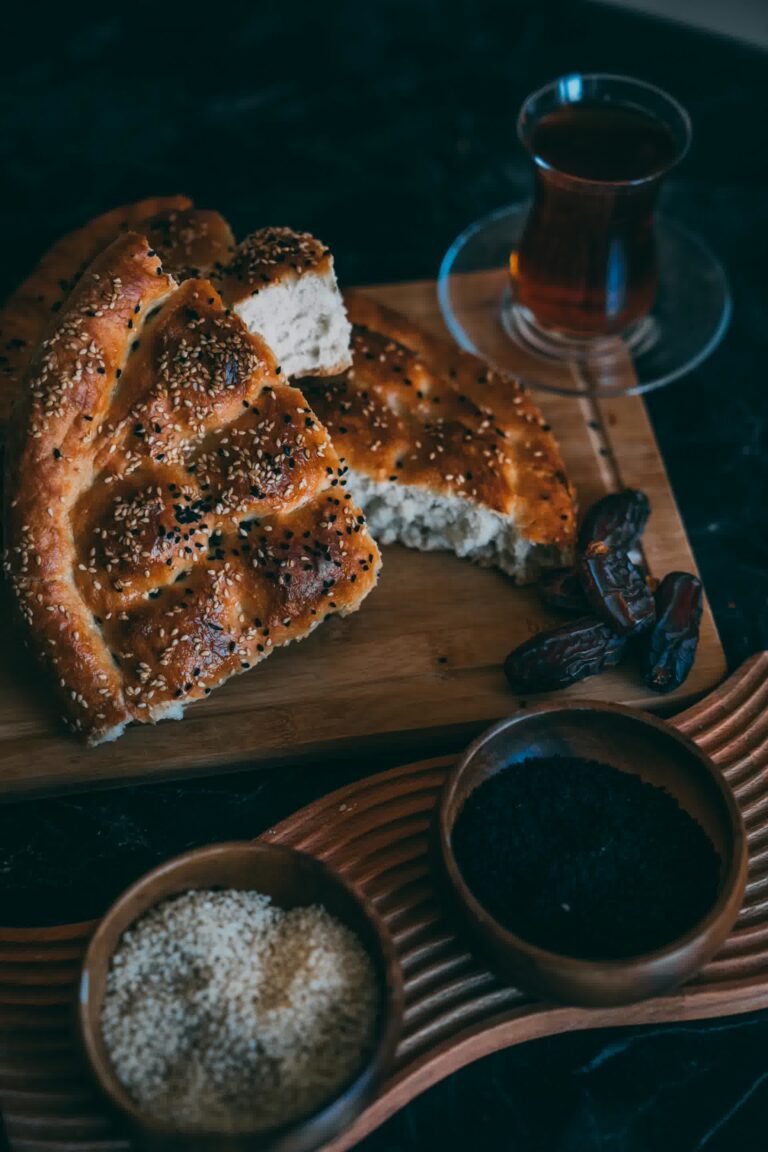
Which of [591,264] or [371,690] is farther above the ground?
[591,264]

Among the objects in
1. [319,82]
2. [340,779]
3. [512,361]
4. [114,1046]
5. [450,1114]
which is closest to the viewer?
[114,1046]

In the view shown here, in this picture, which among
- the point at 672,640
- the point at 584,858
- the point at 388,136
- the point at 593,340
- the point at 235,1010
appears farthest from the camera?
the point at 388,136

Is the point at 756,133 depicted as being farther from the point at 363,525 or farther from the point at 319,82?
the point at 363,525

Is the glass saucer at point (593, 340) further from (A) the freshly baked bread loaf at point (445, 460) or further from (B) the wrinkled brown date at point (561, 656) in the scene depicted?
(B) the wrinkled brown date at point (561, 656)

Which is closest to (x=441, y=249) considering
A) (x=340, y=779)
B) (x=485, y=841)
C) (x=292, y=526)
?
(x=292, y=526)

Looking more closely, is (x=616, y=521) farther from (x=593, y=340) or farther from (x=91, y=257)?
(x=91, y=257)

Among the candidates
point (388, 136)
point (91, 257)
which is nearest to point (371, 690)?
point (91, 257)

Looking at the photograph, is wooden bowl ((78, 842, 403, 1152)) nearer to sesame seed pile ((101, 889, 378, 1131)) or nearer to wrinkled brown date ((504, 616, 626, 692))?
sesame seed pile ((101, 889, 378, 1131))
